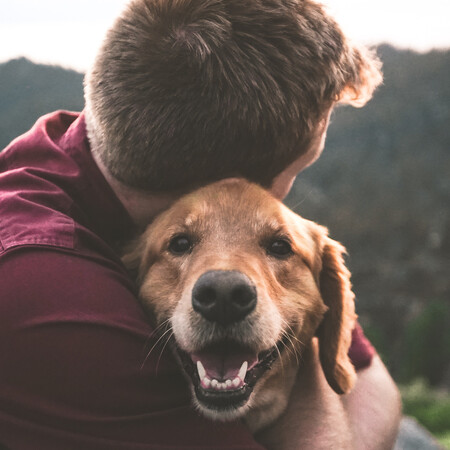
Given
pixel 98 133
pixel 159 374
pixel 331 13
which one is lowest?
pixel 159 374

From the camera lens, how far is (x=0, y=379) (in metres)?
2.08

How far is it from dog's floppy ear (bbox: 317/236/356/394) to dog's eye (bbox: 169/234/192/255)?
2.76 feet

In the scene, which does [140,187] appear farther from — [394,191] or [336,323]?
[394,191]

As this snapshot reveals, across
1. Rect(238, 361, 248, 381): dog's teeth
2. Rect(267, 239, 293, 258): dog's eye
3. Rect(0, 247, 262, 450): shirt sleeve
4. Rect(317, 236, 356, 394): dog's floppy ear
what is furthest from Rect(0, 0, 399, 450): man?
Rect(267, 239, 293, 258): dog's eye

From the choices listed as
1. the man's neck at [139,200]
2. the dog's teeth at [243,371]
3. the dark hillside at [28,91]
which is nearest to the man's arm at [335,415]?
the dog's teeth at [243,371]

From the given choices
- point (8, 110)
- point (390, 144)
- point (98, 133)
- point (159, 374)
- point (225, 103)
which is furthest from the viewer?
point (390, 144)

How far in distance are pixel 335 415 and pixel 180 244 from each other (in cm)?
115

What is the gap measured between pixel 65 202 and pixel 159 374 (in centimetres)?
85

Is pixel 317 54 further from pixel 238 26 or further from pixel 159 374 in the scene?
pixel 159 374

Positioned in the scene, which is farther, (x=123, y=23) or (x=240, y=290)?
(x=123, y=23)

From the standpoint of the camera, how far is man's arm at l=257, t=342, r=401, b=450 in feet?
9.11

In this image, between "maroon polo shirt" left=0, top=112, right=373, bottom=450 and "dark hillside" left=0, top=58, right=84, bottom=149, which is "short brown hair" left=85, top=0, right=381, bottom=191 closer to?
"maroon polo shirt" left=0, top=112, right=373, bottom=450

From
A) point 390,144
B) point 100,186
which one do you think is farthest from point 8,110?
point 390,144

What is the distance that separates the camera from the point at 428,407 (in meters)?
17.1
